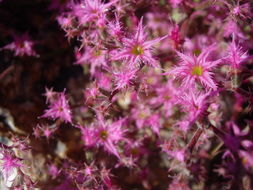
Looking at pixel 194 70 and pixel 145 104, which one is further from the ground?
pixel 194 70

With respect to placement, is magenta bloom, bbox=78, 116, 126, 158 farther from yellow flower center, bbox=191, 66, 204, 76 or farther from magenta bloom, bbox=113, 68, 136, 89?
yellow flower center, bbox=191, 66, 204, 76

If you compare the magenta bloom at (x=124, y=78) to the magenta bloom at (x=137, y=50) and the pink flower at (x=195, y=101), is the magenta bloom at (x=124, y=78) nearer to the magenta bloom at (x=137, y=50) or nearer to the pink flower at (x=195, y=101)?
the magenta bloom at (x=137, y=50)

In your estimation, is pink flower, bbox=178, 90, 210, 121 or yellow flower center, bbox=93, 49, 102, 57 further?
yellow flower center, bbox=93, 49, 102, 57

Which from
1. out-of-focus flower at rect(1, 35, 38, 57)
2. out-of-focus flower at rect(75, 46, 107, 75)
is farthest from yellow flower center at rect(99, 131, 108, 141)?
out-of-focus flower at rect(1, 35, 38, 57)

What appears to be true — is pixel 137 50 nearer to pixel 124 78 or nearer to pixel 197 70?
pixel 124 78

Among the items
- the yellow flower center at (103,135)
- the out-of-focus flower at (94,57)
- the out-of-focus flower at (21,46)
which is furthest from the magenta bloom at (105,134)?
the out-of-focus flower at (21,46)

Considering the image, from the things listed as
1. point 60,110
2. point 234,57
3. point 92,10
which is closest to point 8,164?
point 60,110

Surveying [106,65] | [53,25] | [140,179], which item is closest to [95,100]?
[106,65]
